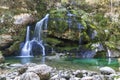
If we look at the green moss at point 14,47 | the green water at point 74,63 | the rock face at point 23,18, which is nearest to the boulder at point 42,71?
the green water at point 74,63

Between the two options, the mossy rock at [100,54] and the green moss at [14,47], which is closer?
the green moss at [14,47]

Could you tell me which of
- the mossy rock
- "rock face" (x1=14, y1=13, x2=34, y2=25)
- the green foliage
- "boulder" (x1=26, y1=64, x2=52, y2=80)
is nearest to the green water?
the mossy rock

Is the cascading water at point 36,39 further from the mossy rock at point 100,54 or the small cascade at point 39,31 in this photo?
the mossy rock at point 100,54

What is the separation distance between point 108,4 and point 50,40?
374 inches

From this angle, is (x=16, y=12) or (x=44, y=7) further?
(x=44, y=7)

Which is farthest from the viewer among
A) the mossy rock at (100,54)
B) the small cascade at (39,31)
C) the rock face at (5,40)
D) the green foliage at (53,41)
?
the small cascade at (39,31)

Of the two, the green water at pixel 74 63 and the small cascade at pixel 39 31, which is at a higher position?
the small cascade at pixel 39 31

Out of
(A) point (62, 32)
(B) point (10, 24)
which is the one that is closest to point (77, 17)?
(A) point (62, 32)

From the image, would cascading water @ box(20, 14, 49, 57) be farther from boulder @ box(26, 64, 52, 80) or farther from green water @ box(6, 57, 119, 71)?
boulder @ box(26, 64, 52, 80)

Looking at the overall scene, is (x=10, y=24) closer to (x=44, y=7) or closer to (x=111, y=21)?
(x=44, y=7)

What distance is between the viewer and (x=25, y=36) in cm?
2170

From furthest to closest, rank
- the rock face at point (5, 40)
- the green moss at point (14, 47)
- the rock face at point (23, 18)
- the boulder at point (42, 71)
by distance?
the rock face at point (23, 18) → the rock face at point (5, 40) → the green moss at point (14, 47) → the boulder at point (42, 71)

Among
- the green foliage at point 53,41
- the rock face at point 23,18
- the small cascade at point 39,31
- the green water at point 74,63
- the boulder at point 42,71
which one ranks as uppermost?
the rock face at point 23,18

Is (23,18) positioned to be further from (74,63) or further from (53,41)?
(74,63)
